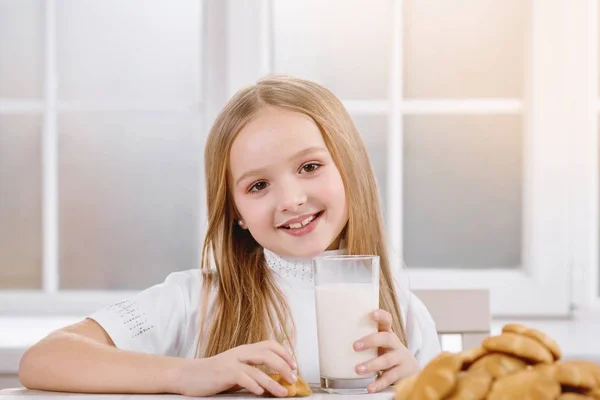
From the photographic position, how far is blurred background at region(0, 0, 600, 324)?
216 centimetres

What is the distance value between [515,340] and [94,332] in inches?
31.2

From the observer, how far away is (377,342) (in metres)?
0.99

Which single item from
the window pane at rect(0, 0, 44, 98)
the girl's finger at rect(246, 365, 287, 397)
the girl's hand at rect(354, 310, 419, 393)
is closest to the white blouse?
the girl's hand at rect(354, 310, 419, 393)

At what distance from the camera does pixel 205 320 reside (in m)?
1.44

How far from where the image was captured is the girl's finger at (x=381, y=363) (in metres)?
0.96

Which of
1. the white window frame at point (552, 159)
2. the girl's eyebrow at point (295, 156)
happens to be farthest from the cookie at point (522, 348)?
the white window frame at point (552, 159)

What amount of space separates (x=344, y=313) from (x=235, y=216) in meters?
0.52

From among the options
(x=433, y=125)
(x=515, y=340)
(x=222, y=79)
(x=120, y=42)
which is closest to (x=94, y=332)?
(x=515, y=340)

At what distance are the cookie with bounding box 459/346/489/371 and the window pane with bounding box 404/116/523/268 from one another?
1.55 meters

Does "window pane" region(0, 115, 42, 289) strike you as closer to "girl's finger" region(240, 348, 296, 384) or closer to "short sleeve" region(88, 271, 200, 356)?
"short sleeve" region(88, 271, 200, 356)

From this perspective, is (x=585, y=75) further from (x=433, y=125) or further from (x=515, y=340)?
(x=515, y=340)

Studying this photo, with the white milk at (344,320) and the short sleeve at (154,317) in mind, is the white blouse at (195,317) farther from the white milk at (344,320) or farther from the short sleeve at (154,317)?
the white milk at (344,320)

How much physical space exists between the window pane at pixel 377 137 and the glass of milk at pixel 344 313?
1282 millimetres

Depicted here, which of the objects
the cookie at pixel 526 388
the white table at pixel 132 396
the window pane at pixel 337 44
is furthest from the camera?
the window pane at pixel 337 44
